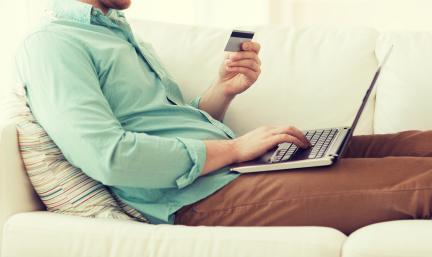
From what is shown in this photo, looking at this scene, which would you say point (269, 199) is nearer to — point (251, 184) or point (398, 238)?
point (251, 184)

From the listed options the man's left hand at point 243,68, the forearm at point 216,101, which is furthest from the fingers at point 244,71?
the forearm at point 216,101

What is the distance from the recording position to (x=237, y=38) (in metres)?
1.51

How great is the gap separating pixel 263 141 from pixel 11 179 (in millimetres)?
519

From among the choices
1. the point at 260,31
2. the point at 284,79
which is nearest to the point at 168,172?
the point at 284,79

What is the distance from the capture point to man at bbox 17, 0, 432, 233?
49.3 inches

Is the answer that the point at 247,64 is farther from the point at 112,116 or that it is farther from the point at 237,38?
the point at 112,116

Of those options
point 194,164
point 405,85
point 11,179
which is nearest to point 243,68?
point 194,164

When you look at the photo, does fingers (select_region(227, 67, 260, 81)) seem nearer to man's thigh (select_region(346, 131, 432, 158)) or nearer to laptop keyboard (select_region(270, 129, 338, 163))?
laptop keyboard (select_region(270, 129, 338, 163))

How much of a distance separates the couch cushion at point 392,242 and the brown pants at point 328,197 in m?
0.09

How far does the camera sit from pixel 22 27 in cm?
230

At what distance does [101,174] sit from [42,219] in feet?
0.47

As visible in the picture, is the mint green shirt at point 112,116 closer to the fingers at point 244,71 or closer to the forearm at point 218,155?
the forearm at point 218,155

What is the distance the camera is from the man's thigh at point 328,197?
1.24m

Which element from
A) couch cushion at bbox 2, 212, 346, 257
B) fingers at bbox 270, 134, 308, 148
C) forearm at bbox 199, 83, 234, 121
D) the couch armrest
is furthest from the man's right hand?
the couch armrest
